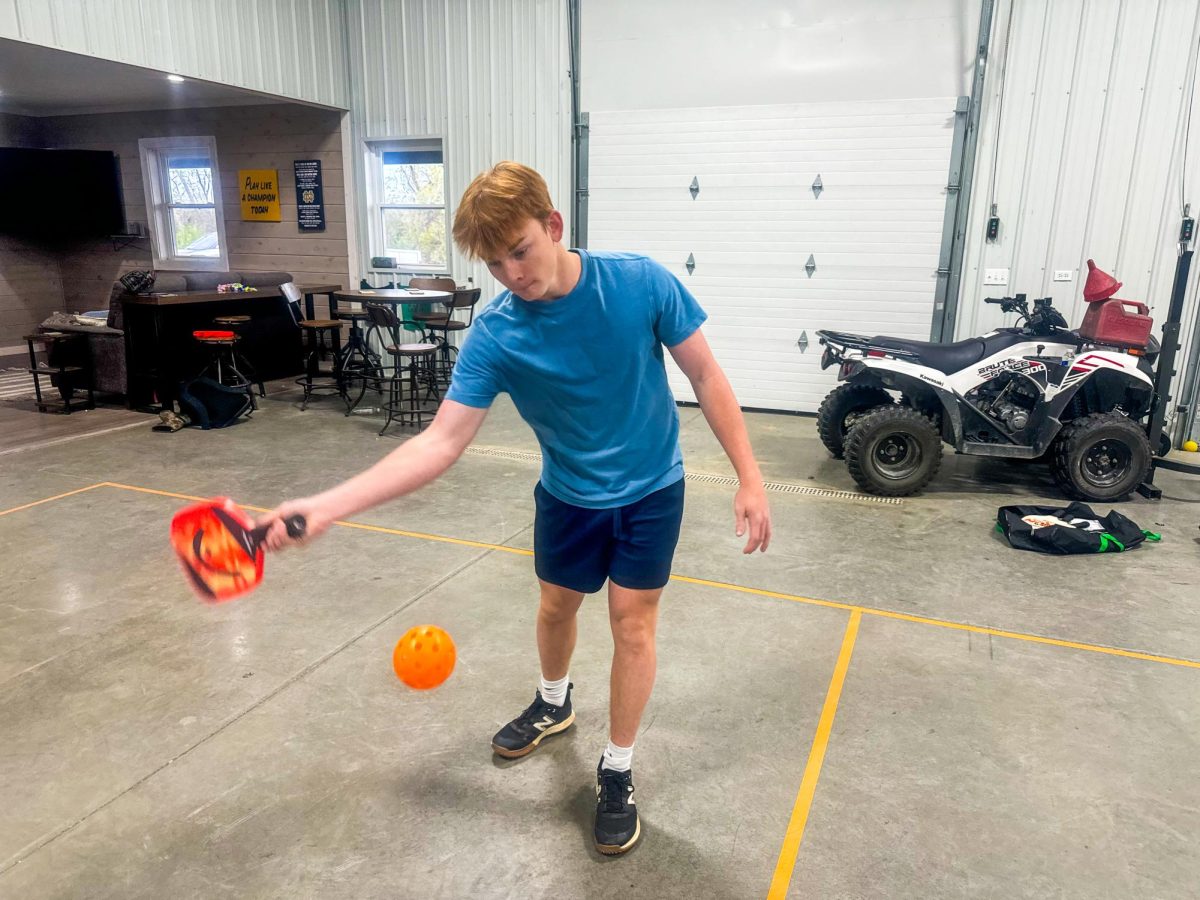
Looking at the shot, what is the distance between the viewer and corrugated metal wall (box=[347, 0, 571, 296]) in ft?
25.2

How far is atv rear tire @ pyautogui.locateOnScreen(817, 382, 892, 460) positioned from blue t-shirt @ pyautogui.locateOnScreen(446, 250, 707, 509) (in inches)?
146

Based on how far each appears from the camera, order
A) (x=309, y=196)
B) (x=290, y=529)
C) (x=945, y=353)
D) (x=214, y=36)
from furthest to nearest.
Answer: (x=309, y=196) → (x=214, y=36) → (x=945, y=353) → (x=290, y=529)

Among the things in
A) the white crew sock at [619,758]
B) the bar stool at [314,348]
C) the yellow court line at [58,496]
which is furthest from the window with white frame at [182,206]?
the white crew sock at [619,758]

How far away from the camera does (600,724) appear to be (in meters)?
2.51

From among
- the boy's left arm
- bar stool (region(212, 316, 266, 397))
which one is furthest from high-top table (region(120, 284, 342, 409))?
the boy's left arm

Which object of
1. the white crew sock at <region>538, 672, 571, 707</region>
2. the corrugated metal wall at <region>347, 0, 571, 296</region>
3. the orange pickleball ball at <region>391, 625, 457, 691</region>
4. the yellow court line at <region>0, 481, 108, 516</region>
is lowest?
the yellow court line at <region>0, 481, 108, 516</region>

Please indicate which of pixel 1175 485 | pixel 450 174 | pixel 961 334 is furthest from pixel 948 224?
pixel 450 174

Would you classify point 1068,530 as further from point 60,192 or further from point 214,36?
point 60,192

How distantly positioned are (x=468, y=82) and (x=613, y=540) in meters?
7.36

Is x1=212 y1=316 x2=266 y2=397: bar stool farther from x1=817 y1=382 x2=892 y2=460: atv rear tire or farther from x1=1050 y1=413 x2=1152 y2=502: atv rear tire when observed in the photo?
x1=1050 y1=413 x2=1152 y2=502: atv rear tire

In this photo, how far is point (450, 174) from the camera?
8344 mm

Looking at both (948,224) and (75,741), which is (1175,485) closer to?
(948,224)

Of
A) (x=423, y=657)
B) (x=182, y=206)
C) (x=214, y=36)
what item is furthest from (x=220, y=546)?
(x=182, y=206)

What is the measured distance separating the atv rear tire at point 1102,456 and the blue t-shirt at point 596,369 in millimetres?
3905
